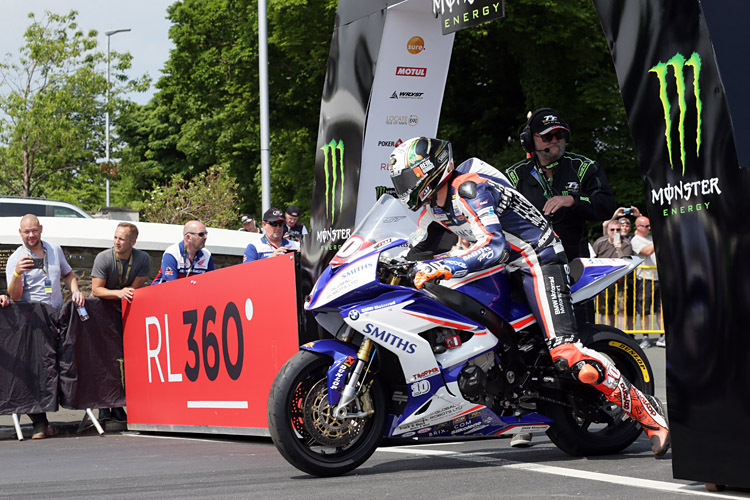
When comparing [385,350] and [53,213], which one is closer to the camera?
[385,350]

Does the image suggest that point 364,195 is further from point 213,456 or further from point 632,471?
point 632,471

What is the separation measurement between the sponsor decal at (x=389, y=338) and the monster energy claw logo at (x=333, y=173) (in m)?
3.11

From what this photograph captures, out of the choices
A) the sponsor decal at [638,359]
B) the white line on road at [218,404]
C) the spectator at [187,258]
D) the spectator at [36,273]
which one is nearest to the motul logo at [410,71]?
the spectator at [187,258]

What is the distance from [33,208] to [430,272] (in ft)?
46.0

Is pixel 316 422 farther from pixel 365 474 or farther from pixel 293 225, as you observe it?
pixel 293 225

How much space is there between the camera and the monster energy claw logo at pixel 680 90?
5.07 metres

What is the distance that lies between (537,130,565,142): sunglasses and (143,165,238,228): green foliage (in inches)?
969

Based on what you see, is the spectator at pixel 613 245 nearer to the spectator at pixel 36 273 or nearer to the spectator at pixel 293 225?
the spectator at pixel 293 225

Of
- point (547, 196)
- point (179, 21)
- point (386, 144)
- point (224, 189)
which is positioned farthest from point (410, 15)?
point (179, 21)

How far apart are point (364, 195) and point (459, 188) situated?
2671mm

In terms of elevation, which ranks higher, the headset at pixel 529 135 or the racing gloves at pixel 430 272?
the headset at pixel 529 135

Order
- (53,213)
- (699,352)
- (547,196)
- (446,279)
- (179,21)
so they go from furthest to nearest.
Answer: (179,21)
(53,213)
(547,196)
(446,279)
(699,352)

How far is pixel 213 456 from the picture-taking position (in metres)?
7.88

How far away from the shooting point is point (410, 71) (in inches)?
350
